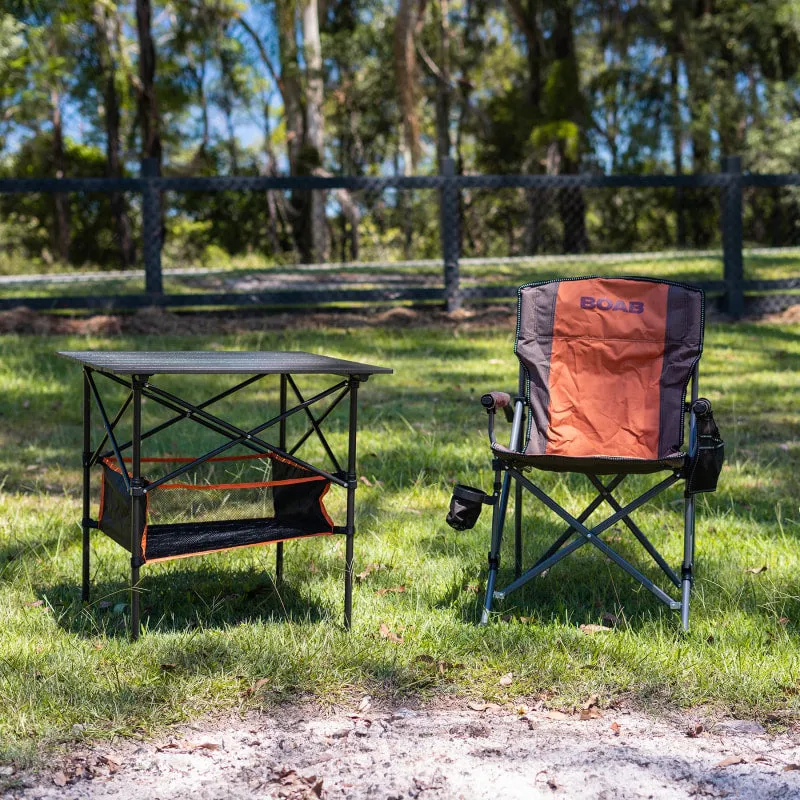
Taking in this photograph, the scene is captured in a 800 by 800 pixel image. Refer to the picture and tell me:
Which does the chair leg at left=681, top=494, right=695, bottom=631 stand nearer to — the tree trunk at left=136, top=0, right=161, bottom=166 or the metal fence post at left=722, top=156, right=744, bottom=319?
the metal fence post at left=722, top=156, right=744, bottom=319

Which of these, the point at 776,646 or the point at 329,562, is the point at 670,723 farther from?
the point at 329,562

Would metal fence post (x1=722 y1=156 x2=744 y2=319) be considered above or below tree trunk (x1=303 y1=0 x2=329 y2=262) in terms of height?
below

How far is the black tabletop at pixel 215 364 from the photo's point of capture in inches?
118

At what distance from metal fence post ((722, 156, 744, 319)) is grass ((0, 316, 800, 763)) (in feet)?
17.3

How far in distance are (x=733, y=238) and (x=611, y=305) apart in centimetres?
753

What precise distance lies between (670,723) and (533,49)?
2083 centimetres

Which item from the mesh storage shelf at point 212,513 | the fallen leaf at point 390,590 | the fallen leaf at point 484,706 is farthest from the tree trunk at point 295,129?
the fallen leaf at point 484,706

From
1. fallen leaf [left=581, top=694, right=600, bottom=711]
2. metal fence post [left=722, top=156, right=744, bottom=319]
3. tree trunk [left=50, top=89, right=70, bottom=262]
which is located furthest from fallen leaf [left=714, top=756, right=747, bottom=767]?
tree trunk [left=50, top=89, right=70, bottom=262]

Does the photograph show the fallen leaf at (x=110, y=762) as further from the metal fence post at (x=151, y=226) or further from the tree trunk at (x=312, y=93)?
the tree trunk at (x=312, y=93)

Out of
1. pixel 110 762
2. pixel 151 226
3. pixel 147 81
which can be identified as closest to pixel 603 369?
pixel 110 762

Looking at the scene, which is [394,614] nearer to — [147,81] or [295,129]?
[147,81]

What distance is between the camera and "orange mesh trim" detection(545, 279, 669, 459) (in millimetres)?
3945

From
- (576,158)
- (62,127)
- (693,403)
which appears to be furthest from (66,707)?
(62,127)

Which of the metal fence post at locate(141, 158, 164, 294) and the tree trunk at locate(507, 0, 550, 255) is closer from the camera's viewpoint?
the metal fence post at locate(141, 158, 164, 294)
